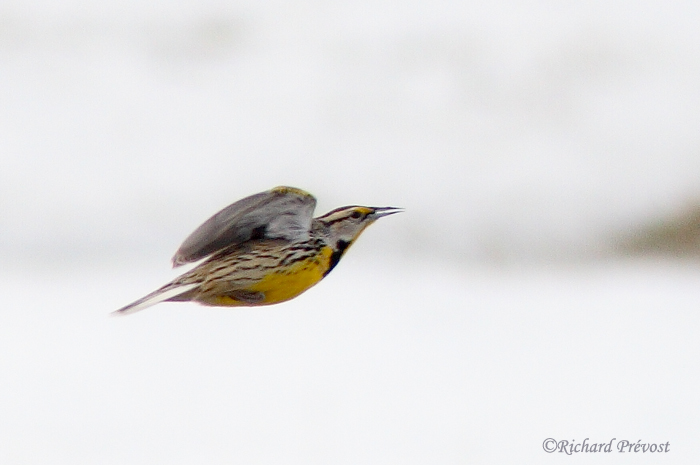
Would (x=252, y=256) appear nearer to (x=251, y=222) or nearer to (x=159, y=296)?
(x=251, y=222)

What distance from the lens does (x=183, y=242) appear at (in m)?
2.13

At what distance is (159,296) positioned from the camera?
2041 millimetres

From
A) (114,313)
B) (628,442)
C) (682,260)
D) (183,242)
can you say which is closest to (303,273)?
(183,242)

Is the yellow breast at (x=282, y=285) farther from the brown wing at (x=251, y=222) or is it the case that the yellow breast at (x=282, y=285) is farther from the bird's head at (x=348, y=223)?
the bird's head at (x=348, y=223)

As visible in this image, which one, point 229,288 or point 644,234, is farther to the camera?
point 644,234

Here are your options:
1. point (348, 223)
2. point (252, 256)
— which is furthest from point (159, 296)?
point (348, 223)

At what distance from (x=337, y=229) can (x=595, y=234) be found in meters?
3.17

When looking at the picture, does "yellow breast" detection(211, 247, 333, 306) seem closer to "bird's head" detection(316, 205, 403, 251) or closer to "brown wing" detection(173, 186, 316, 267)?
"brown wing" detection(173, 186, 316, 267)

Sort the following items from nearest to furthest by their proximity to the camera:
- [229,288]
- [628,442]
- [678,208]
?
[229,288]
[628,442]
[678,208]

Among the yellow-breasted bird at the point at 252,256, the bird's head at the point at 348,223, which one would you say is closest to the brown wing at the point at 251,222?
the yellow-breasted bird at the point at 252,256

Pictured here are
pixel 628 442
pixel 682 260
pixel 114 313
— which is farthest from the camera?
pixel 682 260

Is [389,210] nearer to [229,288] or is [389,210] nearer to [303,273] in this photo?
[303,273]

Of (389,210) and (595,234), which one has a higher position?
(595,234)

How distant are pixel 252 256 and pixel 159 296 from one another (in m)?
0.20
